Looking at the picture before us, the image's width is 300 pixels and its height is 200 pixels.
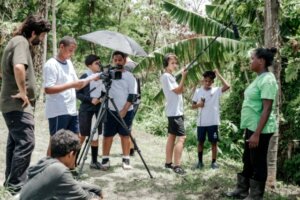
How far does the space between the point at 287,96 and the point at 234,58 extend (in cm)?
146

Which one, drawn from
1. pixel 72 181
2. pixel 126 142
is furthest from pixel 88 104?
pixel 72 181

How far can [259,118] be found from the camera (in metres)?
4.93

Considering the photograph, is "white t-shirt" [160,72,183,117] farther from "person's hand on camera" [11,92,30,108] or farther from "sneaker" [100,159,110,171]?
"person's hand on camera" [11,92,30,108]

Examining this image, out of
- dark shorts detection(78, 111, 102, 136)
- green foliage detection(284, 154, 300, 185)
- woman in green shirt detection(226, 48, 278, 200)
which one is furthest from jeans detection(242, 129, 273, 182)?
Result: green foliage detection(284, 154, 300, 185)

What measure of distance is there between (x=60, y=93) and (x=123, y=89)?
1.29m

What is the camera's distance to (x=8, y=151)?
4738mm

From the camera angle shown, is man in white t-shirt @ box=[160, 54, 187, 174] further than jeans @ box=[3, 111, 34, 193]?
Yes

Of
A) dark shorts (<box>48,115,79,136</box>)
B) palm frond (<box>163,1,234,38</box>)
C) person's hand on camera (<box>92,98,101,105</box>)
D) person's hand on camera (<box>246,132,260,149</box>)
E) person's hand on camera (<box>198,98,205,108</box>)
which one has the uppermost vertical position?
palm frond (<box>163,1,234,38</box>)

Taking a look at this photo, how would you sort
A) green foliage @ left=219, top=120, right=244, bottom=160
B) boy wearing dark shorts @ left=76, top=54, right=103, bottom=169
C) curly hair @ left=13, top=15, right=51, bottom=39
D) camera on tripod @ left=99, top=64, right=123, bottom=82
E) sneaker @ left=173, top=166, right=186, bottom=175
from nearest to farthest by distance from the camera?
curly hair @ left=13, top=15, right=51, bottom=39 < camera on tripod @ left=99, top=64, right=123, bottom=82 < boy wearing dark shorts @ left=76, top=54, right=103, bottom=169 < sneaker @ left=173, top=166, right=186, bottom=175 < green foliage @ left=219, top=120, right=244, bottom=160

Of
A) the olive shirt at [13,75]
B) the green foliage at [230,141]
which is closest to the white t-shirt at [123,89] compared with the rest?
the olive shirt at [13,75]

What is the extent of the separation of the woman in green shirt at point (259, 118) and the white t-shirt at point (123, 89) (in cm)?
183

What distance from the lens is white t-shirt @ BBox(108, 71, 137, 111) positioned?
626 centimetres

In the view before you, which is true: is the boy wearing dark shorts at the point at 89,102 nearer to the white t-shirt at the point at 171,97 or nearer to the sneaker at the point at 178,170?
the white t-shirt at the point at 171,97

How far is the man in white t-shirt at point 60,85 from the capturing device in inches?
200
